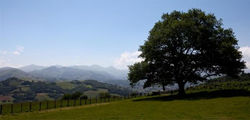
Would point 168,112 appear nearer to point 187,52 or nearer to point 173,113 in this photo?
point 173,113

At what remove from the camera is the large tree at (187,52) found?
139 ft

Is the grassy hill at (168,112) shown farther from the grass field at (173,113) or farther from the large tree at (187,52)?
the large tree at (187,52)

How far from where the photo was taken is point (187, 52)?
151 feet

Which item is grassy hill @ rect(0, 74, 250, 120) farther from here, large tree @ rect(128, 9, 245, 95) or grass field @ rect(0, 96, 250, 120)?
large tree @ rect(128, 9, 245, 95)

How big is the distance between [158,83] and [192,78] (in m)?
8.01

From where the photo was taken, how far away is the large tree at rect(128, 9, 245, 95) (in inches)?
1662

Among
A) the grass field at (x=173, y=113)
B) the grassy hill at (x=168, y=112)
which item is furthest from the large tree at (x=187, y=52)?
the grass field at (x=173, y=113)

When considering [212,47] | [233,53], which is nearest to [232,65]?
[233,53]

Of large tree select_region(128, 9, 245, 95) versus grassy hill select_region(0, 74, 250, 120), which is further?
large tree select_region(128, 9, 245, 95)

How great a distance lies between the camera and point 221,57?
4112 cm

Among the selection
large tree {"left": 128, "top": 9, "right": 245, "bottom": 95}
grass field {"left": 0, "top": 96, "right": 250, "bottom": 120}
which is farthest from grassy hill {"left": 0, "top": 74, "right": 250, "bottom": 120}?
large tree {"left": 128, "top": 9, "right": 245, "bottom": 95}

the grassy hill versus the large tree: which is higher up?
the large tree

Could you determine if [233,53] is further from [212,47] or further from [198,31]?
[198,31]

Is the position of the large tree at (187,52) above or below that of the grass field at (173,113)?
above
